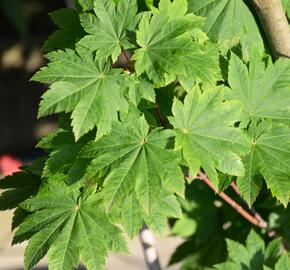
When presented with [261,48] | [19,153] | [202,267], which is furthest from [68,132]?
[19,153]

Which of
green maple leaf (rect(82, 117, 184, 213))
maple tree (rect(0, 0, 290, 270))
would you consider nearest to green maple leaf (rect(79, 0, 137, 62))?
maple tree (rect(0, 0, 290, 270))

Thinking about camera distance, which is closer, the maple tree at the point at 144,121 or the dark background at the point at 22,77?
the maple tree at the point at 144,121

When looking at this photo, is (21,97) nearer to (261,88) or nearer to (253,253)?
(253,253)

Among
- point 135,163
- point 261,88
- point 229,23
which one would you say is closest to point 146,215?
point 135,163

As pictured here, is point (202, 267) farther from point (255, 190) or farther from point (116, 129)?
point (116, 129)

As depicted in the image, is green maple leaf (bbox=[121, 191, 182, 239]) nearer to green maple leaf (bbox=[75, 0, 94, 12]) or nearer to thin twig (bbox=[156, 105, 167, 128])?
thin twig (bbox=[156, 105, 167, 128])

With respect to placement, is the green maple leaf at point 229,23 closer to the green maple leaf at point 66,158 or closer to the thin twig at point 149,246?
the green maple leaf at point 66,158

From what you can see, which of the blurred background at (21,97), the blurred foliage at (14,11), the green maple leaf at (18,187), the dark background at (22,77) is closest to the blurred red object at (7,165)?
the blurred background at (21,97)
